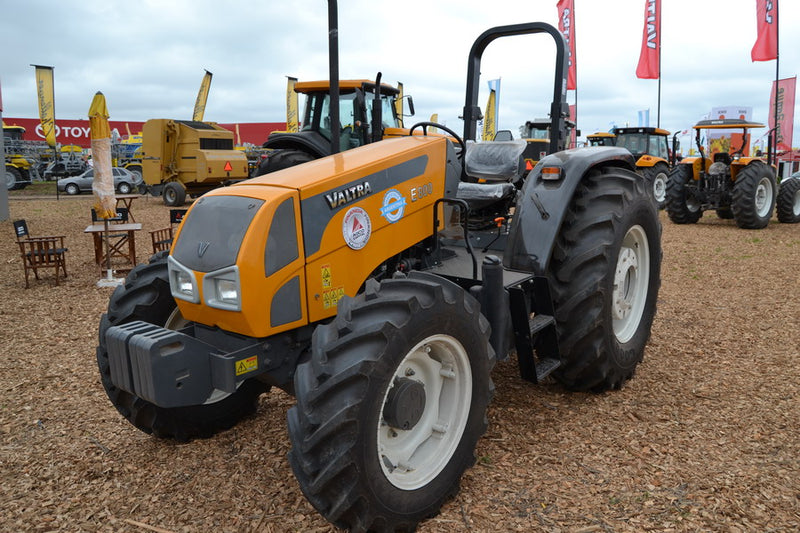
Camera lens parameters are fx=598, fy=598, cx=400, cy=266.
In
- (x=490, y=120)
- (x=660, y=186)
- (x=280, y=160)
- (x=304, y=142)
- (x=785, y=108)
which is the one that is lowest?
(x=660, y=186)

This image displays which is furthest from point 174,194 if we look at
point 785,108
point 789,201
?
point 785,108

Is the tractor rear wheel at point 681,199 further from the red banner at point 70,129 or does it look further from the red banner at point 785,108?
the red banner at point 70,129

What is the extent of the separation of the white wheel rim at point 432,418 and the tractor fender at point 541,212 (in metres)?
0.90

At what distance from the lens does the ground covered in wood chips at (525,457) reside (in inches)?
98.0

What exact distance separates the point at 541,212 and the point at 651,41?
18368mm

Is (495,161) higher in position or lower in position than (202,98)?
lower

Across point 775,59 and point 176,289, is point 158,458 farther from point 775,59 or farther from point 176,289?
point 775,59

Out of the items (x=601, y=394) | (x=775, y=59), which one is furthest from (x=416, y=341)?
(x=775, y=59)

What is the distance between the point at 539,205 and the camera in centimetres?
329

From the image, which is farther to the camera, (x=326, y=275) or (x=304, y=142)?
(x=304, y=142)

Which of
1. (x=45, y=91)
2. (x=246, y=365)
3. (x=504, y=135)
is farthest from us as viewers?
(x=45, y=91)

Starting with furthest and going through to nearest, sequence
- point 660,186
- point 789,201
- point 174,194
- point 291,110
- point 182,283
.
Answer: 1. point 291,110
2. point 174,194
3. point 660,186
4. point 789,201
5. point 182,283

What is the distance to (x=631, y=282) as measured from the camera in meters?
3.95

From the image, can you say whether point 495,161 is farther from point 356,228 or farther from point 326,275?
point 326,275
